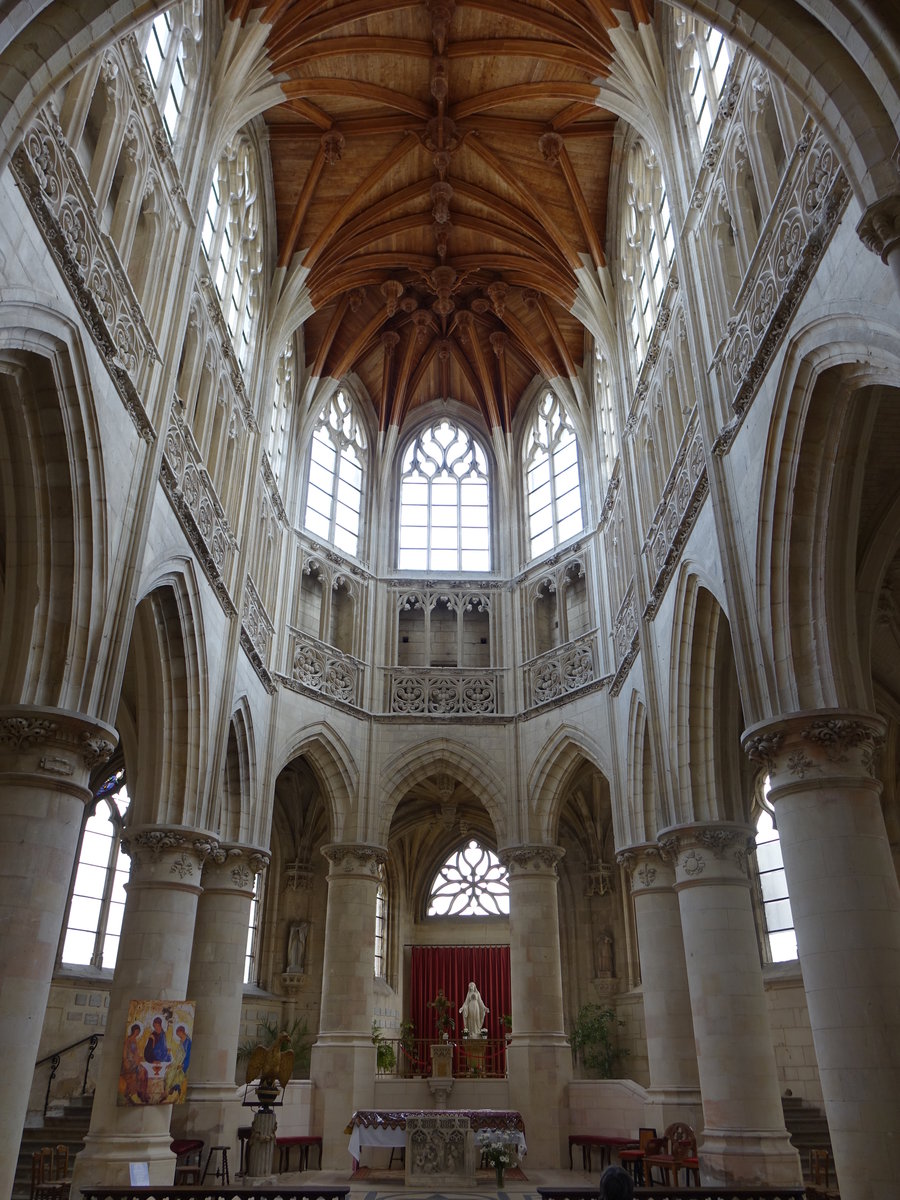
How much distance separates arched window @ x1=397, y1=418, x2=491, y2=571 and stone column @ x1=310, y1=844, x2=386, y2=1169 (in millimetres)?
8165

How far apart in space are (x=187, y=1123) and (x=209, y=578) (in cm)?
882

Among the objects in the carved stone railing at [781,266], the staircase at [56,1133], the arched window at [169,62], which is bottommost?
the staircase at [56,1133]

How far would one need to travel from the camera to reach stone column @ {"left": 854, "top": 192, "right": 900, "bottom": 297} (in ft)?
23.8

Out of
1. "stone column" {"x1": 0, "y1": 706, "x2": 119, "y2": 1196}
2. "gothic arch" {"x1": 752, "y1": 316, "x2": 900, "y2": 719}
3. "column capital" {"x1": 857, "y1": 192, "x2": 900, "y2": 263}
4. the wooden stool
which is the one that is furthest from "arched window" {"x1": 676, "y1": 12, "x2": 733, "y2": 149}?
the wooden stool

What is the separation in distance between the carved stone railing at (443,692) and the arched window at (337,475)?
3.90 m

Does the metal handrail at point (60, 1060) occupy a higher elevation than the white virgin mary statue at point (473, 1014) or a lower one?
lower

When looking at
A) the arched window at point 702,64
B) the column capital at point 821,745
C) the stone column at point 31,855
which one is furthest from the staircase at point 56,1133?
the arched window at point 702,64

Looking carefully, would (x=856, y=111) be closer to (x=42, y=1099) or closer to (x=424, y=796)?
(x=42, y=1099)

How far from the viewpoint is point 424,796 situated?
28.0 metres

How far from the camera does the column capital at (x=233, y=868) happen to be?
17844 millimetres

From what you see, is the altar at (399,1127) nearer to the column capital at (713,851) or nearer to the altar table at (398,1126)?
the altar table at (398,1126)

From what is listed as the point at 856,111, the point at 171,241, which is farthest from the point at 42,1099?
the point at 856,111

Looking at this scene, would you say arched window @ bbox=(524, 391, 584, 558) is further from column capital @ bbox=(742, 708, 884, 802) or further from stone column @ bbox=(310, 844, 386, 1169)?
column capital @ bbox=(742, 708, 884, 802)

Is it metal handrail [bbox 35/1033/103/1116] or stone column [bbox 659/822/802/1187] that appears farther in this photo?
metal handrail [bbox 35/1033/103/1116]
